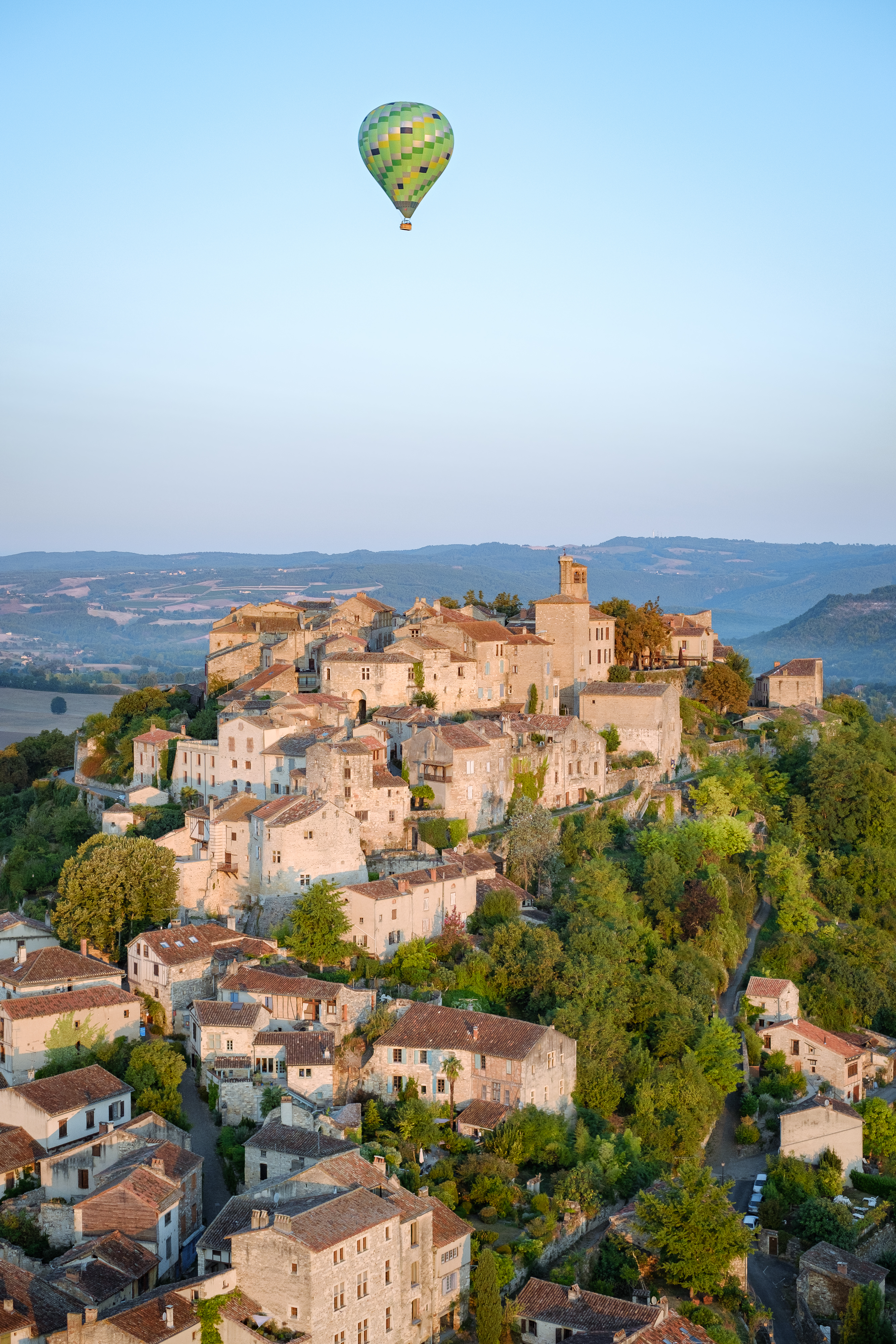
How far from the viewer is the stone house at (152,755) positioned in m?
44.4

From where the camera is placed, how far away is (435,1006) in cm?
3183

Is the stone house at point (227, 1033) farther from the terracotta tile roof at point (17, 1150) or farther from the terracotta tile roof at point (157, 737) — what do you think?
the terracotta tile roof at point (157, 737)

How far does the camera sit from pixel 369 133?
122 feet

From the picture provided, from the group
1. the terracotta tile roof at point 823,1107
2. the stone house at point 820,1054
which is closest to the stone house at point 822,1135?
the terracotta tile roof at point 823,1107

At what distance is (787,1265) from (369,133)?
97.3 ft

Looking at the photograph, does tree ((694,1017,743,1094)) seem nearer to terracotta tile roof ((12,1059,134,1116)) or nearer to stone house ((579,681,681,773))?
terracotta tile roof ((12,1059,134,1116))

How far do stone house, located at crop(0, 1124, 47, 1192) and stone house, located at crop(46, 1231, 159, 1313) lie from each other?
288cm

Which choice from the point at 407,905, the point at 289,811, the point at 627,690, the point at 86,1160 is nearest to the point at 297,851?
the point at 289,811

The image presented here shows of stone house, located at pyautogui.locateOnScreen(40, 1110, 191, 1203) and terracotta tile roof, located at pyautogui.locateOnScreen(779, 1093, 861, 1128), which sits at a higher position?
stone house, located at pyautogui.locateOnScreen(40, 1110, 191, 1203)

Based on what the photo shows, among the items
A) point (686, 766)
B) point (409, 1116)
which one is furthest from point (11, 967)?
point (686, 766)

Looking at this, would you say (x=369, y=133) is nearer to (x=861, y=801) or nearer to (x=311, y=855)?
(x=311, y=855)

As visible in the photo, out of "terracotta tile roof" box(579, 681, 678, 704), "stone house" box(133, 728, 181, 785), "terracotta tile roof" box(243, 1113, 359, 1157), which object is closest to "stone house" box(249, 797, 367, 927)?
"stone house" box(133, 728, 181, 785)

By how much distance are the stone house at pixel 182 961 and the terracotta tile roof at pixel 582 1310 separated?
11041 millimetres

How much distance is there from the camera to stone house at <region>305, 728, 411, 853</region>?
37.2 meters
